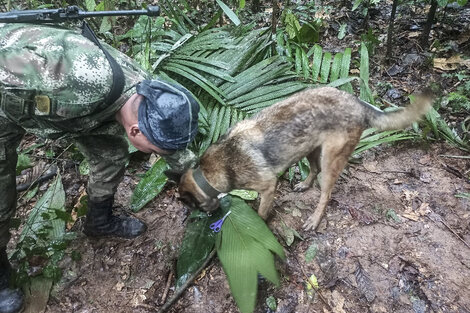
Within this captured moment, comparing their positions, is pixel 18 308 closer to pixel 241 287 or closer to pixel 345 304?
pixel 241 287

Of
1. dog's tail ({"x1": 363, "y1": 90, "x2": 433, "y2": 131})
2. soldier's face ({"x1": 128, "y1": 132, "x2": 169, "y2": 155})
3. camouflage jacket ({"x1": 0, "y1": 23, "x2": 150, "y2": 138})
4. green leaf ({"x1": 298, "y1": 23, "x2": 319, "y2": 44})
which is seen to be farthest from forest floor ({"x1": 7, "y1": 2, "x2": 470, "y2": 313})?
green leaf ({"x1": 298, "y1": 23, "x2": 319, "y2": 44})

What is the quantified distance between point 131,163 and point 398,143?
349 cm

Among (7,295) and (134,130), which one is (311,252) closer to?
(134,130)

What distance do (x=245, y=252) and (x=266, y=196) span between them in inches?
27.3

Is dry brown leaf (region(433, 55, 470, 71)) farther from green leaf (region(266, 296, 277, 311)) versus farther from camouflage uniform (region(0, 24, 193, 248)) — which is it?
camouflage uniform (region(0, 24, 193, 248))

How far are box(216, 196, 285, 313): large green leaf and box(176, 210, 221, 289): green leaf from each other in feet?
0.74

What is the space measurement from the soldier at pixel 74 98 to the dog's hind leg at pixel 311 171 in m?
1.67

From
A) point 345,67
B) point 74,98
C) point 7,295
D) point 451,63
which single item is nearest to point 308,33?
point 345,67

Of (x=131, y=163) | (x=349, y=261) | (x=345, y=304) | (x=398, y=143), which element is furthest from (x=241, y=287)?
(x=398, y=143)

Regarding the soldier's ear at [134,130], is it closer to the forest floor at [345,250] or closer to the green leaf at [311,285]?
the forest floor at [345,250]

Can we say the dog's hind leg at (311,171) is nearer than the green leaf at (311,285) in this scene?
No

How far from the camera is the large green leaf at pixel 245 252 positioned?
2.66m

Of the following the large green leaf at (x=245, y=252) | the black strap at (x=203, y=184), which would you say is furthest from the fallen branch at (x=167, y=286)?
the black strap at (x=203, y=184)

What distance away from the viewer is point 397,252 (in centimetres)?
338
